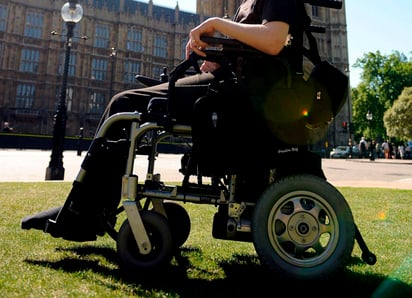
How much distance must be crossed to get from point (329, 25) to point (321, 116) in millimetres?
55594

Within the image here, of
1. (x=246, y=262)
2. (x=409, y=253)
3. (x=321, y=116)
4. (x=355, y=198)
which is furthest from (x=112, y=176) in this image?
(x=355, y=198)

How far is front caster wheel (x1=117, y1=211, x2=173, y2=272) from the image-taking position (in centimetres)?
174

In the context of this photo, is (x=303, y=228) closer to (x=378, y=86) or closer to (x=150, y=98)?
(x=150, y=98)

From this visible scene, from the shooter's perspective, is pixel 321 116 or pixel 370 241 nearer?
pixel 321 116

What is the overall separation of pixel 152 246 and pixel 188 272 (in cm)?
28

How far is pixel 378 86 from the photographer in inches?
1919

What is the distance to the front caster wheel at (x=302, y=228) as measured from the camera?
1590 millimetres

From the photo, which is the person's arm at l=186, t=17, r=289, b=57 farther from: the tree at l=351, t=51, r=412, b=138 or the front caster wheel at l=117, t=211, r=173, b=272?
the tree at l=351, t=51, r=412, b=138

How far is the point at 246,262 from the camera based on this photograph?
220 centimetres

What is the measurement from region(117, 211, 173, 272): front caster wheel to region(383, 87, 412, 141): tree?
121ft

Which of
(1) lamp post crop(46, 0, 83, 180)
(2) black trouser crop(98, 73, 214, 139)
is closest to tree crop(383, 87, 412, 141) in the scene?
(1) lamp post crop(46, 0, 83, 180)

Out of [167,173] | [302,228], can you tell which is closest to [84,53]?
[167,173]

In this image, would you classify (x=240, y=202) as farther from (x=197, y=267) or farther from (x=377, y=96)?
(x=377, y=96)

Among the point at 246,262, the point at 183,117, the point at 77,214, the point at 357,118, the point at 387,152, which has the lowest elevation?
the point at 246,262
